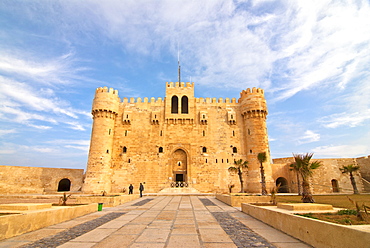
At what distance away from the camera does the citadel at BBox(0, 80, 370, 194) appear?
81.9ft

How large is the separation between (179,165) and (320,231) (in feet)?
78.9

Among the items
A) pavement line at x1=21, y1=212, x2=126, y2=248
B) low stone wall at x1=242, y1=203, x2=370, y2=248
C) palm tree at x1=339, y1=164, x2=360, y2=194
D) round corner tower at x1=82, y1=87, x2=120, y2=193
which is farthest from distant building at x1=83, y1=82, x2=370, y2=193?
low stone wall at x1=242, y1=203, x2=370, y2=248

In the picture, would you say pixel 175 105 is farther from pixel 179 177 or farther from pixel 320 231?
pixel 320 231

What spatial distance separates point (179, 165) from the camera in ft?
90.0

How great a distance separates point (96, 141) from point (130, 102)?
6859 millimetres


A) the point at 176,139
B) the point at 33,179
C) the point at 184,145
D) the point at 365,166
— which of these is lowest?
the point at 33,179

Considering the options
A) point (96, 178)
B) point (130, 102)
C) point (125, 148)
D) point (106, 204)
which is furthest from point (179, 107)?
point (106, 204)

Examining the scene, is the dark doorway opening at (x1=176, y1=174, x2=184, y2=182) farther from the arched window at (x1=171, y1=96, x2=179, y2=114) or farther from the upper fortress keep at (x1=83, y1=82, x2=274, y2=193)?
the arched window at (x1=171, y1=96, x2=179, y2=114)

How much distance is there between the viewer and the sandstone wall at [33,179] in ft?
75.0

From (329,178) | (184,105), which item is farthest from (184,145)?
(329,178)

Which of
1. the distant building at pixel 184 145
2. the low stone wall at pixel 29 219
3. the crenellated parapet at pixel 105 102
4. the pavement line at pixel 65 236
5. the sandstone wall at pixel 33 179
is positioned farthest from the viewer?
the crenellated parapet at pixel 105 102

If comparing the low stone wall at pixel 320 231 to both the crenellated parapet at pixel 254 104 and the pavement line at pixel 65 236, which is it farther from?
the crenellated parapet at pixel 254 104

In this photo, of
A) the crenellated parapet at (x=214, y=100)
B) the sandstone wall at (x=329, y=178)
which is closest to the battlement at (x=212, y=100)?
the crenellated parapet at (x=214, y=100)

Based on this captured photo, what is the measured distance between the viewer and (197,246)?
13.8 ft
